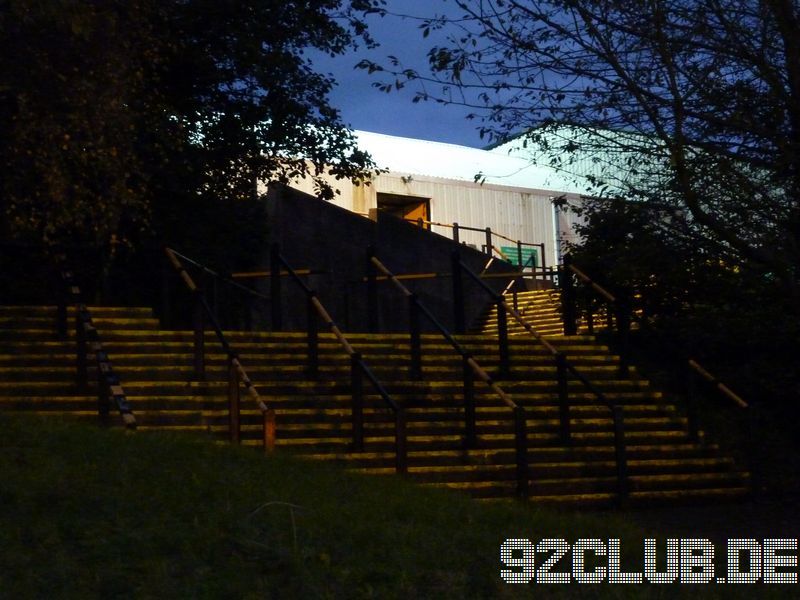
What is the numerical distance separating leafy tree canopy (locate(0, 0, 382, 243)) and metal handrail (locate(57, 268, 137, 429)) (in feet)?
2.42

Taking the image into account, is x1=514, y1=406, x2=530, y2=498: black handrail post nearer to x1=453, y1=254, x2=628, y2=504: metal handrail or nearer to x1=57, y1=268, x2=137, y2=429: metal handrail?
x1=453, y1=254, x2=628, y2=504: metal handrail

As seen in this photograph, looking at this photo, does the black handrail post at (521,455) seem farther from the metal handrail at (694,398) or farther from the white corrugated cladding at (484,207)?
the white corrugated cladding at (484,207)

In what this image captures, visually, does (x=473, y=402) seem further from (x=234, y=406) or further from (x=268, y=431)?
(x=268, y=431)

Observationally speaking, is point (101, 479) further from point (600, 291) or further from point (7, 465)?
point (600, 291)

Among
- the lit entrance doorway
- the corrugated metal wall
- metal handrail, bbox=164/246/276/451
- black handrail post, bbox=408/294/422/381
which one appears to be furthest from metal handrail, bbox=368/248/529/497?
the lit entrance doorway

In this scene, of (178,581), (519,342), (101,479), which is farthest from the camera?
(519,342)

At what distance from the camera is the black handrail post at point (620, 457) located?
1147cm

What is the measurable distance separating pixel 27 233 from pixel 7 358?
1.31 metres

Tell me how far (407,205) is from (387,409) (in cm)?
1943

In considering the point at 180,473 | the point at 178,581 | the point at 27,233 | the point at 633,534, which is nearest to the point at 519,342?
the point at 27,233

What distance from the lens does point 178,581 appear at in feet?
18.2

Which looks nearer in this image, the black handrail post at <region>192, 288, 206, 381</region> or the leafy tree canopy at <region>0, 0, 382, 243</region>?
the leafy tree canopy at <region>0, 0, 382, 243</region>

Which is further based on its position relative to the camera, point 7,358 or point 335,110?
point 335,110

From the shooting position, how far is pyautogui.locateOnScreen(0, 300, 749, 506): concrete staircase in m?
11.4
